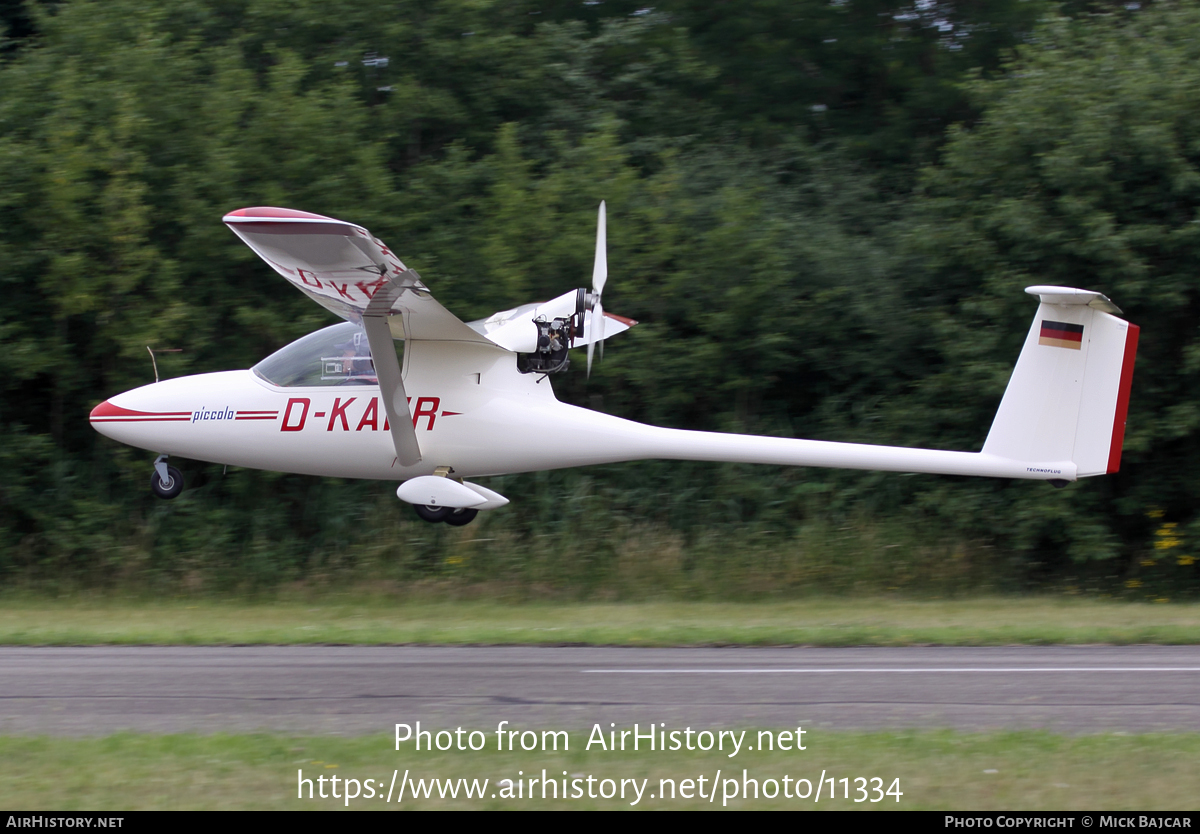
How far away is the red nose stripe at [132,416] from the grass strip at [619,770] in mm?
4346

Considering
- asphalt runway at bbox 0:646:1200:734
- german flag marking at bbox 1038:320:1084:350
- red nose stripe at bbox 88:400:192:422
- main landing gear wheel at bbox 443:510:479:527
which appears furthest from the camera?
main landing gear wheel at bbox 443:510:479:527

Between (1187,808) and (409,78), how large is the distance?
16347 mm

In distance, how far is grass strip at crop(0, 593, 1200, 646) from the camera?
37.3 ft

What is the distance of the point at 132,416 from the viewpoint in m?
11.0

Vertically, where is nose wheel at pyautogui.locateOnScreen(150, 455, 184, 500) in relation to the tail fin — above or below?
below

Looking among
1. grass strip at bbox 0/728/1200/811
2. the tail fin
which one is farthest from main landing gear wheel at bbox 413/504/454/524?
the tail fin

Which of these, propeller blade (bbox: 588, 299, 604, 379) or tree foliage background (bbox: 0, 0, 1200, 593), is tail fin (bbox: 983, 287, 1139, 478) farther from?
tree foliage background (bbox: 0, 0, 1200, 593)

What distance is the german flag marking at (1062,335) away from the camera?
10.8m

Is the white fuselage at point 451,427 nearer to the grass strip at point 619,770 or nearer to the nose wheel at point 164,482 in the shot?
the nose wheel at point 164,482

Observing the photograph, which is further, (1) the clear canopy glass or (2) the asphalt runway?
(1) the clear canopy glass

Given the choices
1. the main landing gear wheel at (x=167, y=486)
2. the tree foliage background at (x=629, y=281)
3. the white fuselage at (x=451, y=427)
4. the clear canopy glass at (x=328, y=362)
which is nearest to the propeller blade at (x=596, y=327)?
the white fuselage at (x=451, y=427)

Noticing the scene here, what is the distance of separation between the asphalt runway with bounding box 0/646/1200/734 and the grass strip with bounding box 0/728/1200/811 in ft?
1.62

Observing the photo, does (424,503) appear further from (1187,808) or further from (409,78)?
(409,78)

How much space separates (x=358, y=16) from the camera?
18922 millimetres
